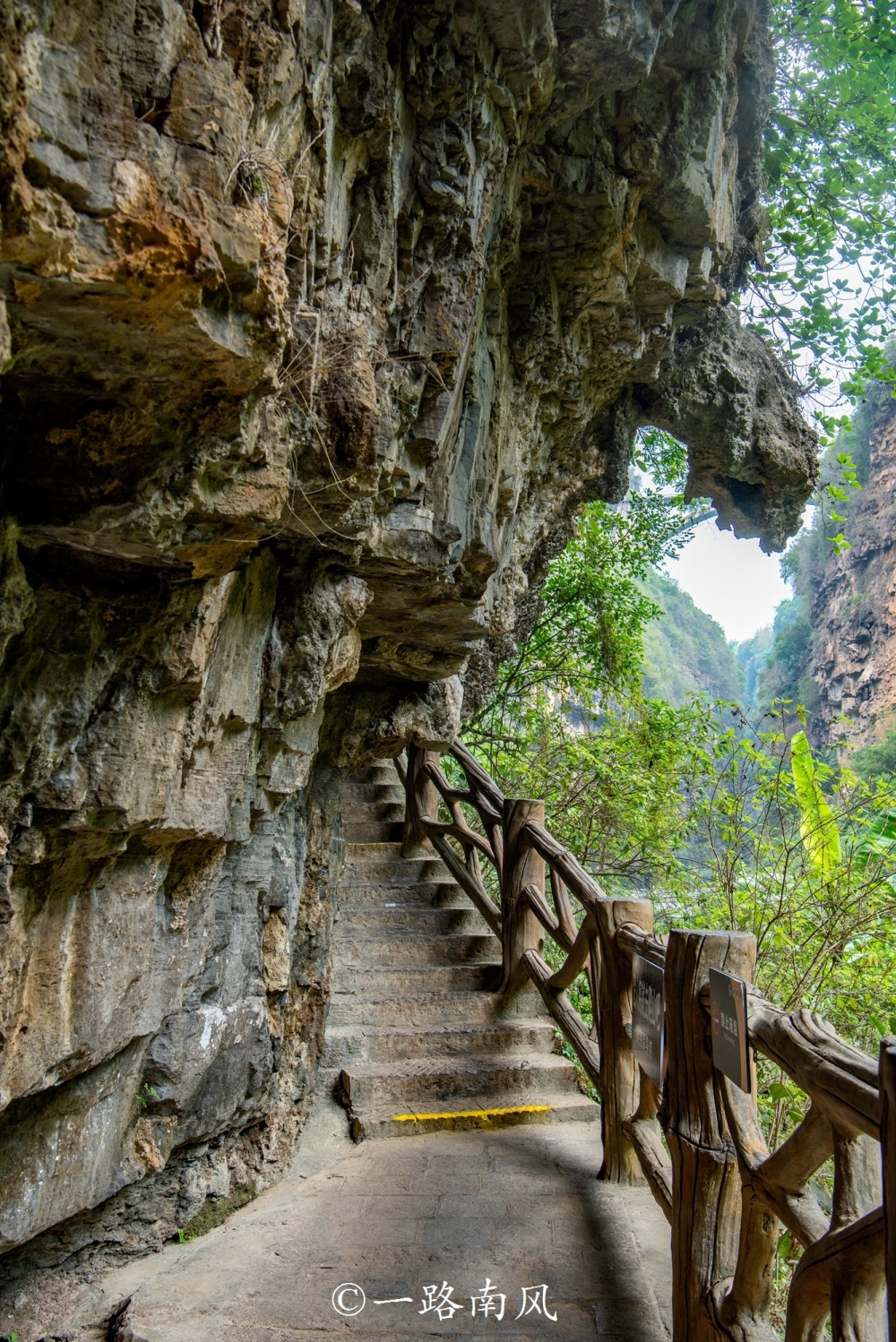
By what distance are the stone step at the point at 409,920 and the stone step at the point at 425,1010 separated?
0.61 m

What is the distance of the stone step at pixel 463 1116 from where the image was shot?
459cm

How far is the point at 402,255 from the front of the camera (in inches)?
121

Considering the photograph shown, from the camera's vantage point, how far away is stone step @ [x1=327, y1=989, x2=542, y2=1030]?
528 cm

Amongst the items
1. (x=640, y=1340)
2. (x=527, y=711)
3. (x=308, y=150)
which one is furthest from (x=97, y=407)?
(x=527, y=711)

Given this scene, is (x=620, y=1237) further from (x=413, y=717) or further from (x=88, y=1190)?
(x=413, y=717)

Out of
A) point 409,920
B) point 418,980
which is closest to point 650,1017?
point 418,980

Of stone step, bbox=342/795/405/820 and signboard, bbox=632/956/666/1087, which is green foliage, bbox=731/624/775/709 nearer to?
stone step, bbox=342/795/405/820

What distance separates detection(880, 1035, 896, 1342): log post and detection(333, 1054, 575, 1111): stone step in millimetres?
3579

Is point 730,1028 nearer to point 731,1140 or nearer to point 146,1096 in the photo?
point 731,1140

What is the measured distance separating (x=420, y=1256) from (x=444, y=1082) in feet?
4.59

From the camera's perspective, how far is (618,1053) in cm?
386

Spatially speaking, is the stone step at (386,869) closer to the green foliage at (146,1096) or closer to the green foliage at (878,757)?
the green foliage at (146,1096)

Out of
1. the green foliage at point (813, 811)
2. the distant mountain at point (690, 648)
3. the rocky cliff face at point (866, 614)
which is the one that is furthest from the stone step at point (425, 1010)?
the distant mountain at point (690, 648)

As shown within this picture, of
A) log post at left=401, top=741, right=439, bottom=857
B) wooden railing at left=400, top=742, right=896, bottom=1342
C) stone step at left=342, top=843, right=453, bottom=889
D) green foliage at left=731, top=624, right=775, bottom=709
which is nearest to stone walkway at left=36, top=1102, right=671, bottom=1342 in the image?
wooden railing at left=400, top=742, right=896, bottom=1342
